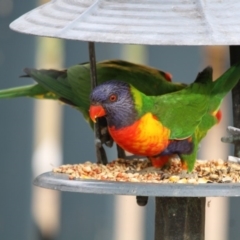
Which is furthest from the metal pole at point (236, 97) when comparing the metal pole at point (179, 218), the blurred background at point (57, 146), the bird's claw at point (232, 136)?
the blurred background at point (57, 146)

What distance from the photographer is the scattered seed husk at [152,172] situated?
2973mm

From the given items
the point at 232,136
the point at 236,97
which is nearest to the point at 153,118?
the point at 232,136

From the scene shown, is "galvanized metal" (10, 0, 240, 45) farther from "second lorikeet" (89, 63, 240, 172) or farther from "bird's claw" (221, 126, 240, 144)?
"bird's claw" (221, 126, 240, 144)

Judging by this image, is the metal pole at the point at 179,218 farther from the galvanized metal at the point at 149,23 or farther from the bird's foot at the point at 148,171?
the galvanized metal at the point at 149,23

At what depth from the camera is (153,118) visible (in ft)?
10.4

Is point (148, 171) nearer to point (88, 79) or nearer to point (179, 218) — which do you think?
point (179, 218)

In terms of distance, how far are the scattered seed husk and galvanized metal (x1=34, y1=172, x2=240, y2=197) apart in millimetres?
145

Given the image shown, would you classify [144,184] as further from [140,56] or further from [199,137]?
[140,56]

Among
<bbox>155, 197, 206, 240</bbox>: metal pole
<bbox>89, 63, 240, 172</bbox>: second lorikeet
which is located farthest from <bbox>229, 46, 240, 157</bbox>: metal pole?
<bbox>155, 197, 206, 240</bbox>: metal pole

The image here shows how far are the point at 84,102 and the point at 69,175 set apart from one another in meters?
0.62

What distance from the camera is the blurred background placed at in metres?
5.40

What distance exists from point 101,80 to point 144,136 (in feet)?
1.43

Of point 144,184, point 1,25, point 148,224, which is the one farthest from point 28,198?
point 144,184

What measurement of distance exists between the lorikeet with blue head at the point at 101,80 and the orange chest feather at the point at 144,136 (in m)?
0.18
